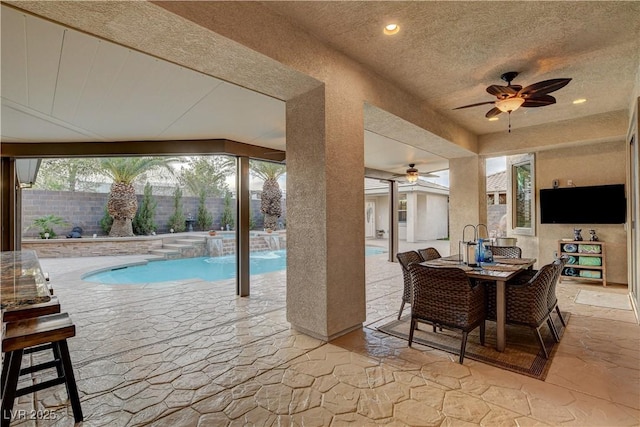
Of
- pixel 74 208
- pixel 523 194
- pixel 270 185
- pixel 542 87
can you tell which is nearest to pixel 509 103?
pixel 542 87

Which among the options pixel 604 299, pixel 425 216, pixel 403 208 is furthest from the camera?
pixel 403 208

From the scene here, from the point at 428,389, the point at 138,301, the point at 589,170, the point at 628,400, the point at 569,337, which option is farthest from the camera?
the point at 589,170

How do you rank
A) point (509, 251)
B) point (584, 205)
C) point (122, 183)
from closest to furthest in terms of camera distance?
point (509, 251) < point (584, 205) < point (122, 183)

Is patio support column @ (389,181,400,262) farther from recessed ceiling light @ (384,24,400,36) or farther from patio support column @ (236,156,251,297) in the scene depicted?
recessed ceiling light @ (384,24,400,36)

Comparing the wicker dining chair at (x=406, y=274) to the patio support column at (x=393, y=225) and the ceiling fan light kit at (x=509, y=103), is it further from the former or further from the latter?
the patio support column at (x=393, y=225)

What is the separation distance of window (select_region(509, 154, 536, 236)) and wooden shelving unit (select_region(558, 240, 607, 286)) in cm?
78

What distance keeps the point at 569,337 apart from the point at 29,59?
5.85 meters

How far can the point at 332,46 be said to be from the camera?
326 cm

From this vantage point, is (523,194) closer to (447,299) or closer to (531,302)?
(531,302)

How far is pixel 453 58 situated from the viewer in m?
3.50

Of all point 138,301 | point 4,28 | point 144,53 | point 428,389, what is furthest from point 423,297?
point 138,301

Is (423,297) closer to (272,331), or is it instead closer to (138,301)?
(272,331)

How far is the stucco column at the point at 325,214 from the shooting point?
10.7 ft

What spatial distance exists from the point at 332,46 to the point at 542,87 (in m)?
2.24
